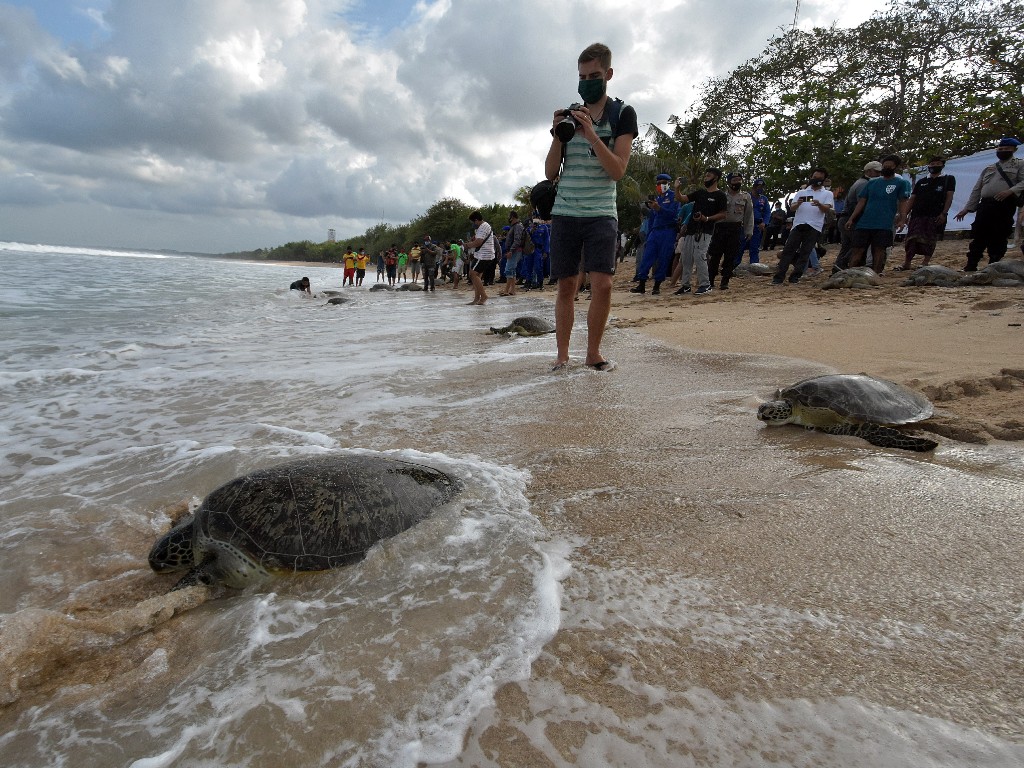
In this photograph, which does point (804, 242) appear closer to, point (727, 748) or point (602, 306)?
point (602, 306)

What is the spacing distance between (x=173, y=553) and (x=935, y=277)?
9.22 metres

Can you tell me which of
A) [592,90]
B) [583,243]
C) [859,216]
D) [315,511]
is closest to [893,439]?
[583,243]

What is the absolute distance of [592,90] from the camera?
368cm

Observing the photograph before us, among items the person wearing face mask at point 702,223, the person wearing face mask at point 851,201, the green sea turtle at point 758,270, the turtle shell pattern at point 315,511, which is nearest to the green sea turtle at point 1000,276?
the person wearing face mask at point 851,201

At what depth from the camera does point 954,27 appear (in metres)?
15.8

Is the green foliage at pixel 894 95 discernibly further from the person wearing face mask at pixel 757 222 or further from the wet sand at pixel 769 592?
the wet sand at pixel 769 592

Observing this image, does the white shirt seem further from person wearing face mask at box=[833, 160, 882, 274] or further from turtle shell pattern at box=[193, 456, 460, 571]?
turtle shell pattern at box=[193, 456, 460, 571]

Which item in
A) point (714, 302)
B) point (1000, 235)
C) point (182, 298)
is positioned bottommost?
point (182, 298)

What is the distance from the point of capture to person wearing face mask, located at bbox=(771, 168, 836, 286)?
8.24m

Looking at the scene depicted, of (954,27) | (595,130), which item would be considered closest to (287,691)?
(595,130)

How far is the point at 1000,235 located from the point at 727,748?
9918 mm

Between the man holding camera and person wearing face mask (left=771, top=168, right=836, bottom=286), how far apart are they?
601cm

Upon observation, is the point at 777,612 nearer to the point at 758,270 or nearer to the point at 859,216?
the point at 859,216

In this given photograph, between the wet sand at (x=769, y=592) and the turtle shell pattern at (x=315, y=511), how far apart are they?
0.55 meters
